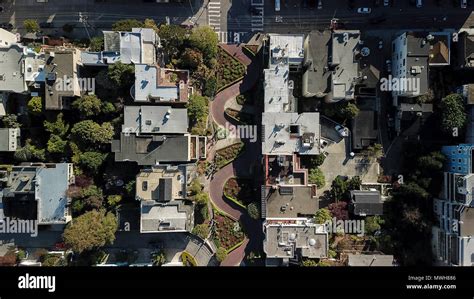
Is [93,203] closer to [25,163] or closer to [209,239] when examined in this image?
[25,163]

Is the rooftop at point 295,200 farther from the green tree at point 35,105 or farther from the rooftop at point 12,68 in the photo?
the rooftop at point 12,68

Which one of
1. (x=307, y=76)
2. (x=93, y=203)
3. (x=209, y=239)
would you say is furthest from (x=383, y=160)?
(x=93, y=203)

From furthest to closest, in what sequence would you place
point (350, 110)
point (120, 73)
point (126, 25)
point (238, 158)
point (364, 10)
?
point (238, 158), point (364, 10), point (350, 110), point (126, 25), point (120, 73)

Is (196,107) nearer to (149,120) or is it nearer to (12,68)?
(149,120)

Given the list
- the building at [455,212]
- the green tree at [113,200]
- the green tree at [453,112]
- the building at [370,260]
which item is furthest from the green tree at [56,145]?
the building at [455,212]

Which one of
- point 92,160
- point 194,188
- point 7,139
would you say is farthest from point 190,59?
point 7,139

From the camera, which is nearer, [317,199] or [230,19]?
[317,199]
